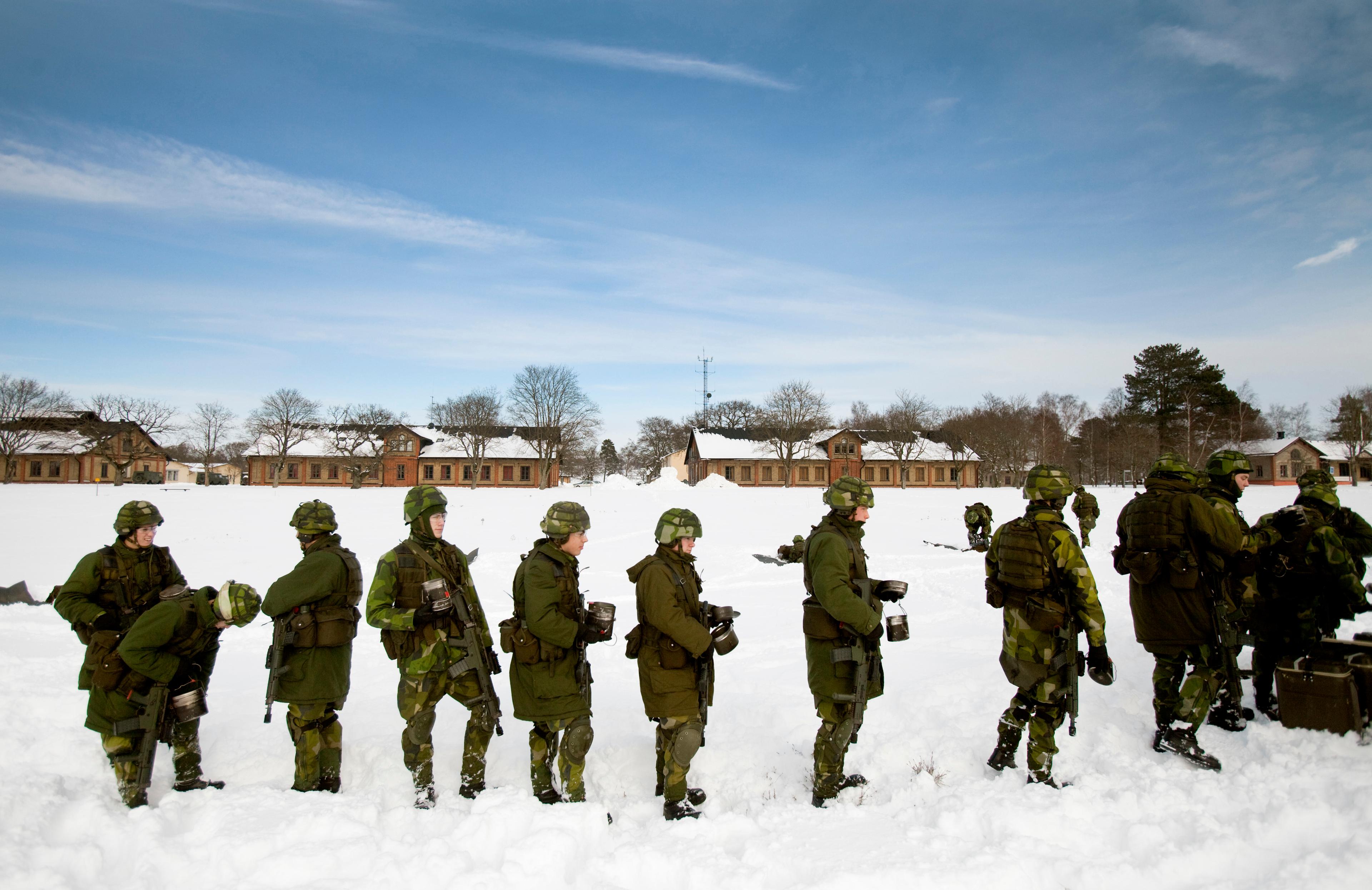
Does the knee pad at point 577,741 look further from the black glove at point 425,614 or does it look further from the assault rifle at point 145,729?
the assault rifle at point 145,729

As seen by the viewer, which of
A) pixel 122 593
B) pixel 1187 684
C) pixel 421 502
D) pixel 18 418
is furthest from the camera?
pixel 18 418

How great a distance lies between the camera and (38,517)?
76.4ft

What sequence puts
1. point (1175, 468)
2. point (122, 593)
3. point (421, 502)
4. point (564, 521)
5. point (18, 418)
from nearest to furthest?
point (564, 521) → point (122, 593) → point (421, 502) → point (1175, 468) → point (18, 418)

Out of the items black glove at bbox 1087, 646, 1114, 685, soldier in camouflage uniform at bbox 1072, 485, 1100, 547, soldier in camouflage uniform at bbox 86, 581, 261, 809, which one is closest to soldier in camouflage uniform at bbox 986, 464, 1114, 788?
black glove at bbox 1087, 646, 1114, 685

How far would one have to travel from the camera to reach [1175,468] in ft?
18.9

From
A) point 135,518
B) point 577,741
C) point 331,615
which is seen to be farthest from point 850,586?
point 135,518

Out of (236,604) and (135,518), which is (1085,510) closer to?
(236,604)

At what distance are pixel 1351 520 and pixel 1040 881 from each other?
18.7 feet

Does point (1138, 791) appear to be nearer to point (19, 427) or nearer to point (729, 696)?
point (729, 696)

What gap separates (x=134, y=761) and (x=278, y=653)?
3.93 ft

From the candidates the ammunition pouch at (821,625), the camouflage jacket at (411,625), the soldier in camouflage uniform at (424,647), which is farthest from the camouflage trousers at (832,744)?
the camouflage jacket at (411,625)

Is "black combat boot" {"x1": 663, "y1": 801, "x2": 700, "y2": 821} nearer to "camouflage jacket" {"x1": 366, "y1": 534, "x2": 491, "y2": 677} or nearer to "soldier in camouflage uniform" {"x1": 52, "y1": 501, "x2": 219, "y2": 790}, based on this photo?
"camouflage jacket" {"x1": 366, "y1": 534, "x2": 491, "y2": 677}

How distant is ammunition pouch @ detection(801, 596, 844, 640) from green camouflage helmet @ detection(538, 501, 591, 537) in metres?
1.67

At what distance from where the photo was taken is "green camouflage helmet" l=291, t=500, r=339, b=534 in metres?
5.09
